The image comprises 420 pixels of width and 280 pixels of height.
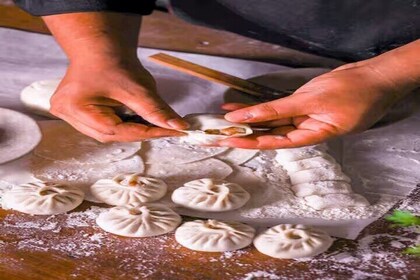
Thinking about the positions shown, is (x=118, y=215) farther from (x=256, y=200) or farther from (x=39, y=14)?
(x=39, y=14)

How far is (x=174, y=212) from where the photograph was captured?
5.87 feet

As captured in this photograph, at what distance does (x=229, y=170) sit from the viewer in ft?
6.53

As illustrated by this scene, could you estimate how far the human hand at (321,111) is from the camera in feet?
6.11

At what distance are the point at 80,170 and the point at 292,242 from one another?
1.79 feet

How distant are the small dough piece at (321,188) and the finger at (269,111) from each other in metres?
0.15

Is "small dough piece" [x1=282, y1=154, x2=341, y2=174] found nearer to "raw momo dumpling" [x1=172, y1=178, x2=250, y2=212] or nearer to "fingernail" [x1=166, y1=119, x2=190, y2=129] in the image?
"raw momo dumpling" [x1=172, y1=178, x2=250, y2=212]

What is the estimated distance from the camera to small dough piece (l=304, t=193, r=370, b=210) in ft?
5.99

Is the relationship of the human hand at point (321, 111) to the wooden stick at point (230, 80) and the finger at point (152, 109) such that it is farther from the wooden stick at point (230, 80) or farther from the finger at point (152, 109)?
the wooden stick at point (230, 80)

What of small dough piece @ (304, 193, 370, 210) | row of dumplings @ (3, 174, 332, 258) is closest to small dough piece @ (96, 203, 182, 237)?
row of dumplings @ (3, 174, 332, 258)

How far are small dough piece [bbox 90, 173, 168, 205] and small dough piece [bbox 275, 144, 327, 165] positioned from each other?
291 mm

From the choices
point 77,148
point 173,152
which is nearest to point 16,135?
point 77,148

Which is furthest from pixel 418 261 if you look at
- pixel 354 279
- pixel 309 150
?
pixel 309 150

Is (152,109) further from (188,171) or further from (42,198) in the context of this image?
(42,198)

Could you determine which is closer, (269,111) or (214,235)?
(214,235)
